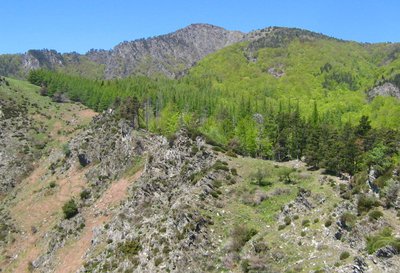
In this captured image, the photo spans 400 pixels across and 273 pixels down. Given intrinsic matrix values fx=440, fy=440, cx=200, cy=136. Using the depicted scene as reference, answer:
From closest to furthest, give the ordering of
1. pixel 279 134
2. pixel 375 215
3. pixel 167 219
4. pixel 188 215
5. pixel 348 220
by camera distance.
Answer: pixel 375 215 → pixel 348 220 → pixel 188 215 → pixel 167 219 → pixel 279 134

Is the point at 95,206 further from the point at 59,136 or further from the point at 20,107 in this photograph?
the point at 20,107

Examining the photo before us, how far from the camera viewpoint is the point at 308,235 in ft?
184

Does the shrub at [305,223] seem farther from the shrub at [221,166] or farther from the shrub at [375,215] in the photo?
the shrub at [221,166]

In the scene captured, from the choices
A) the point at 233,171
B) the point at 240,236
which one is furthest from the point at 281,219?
the point at 233,171

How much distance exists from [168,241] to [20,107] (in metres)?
120

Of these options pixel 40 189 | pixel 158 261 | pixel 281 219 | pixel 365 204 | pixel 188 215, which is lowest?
pixel 40 189

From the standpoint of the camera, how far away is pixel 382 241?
48125 millimetres

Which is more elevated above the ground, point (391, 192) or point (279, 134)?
point (279, 134)

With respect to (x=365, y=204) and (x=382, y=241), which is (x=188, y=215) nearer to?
(x=365, y=204)

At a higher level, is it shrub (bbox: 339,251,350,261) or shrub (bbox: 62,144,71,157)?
shrub (bbox: 339,251,350,261)

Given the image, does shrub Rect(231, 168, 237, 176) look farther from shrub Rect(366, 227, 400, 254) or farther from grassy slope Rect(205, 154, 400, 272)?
shrub Rect(366, 227, 400, 254)

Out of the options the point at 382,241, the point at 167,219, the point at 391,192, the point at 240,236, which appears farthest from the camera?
the point at 167,219

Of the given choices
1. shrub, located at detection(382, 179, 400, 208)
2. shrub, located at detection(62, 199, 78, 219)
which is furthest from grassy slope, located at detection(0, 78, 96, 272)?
shrub, located at detection(382, 179, 400, 208)

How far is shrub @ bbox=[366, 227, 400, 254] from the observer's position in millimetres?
47031
